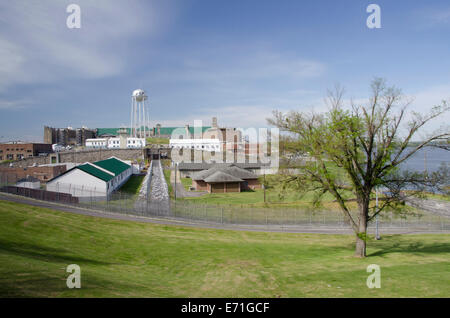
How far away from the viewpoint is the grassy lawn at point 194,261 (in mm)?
10323

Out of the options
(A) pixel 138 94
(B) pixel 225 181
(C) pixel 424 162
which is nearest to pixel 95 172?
(B) pixel 225 181

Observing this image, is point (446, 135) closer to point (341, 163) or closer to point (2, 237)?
point (341, 163)

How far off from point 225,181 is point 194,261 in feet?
126

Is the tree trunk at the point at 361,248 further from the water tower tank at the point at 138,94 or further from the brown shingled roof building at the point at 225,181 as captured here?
the water tower tank at the point at 138,94

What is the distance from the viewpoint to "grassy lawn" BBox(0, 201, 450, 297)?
1032 cm

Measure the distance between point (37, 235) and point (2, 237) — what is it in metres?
2.58

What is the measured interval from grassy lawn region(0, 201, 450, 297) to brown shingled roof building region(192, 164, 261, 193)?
91.4 ft

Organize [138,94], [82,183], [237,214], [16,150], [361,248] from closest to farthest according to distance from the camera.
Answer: [361,248] → [237,214] → [82,183] → [16,150] → [138,94]

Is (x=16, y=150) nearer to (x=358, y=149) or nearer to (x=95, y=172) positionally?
(x=95, y=172)

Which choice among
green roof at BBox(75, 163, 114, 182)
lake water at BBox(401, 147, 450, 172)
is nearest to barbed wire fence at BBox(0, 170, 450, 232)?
lake water at BBox(401, 147, 450, 172)

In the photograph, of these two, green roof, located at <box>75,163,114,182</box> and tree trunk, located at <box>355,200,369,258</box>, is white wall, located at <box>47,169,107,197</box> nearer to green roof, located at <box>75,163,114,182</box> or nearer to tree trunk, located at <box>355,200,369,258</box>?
green roof, located at <box>75,163,114,182</box>

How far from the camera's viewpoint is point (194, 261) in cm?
1661

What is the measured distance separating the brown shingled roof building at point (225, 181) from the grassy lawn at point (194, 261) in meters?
27.9
